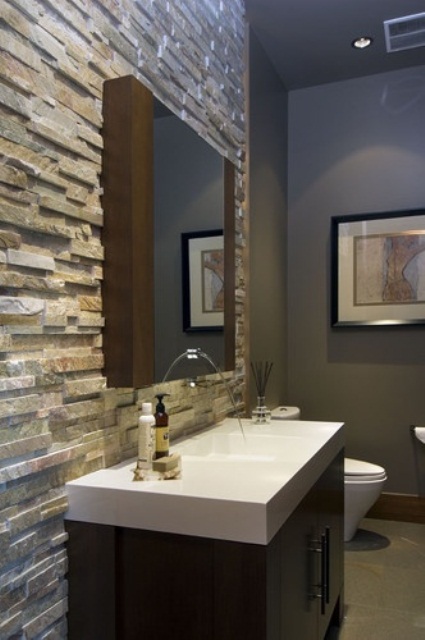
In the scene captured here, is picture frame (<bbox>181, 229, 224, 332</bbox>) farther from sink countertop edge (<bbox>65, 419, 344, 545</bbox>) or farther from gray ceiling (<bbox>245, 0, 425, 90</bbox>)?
gray ceiling (<bbox>245, 0, 425, 90</bbox>)

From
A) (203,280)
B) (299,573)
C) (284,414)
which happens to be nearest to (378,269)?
(284,414)

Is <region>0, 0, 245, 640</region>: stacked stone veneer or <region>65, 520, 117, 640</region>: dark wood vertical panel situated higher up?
<region>0, 0, 245, 640</region>: stacked stone veneer

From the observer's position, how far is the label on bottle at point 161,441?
1.51 m

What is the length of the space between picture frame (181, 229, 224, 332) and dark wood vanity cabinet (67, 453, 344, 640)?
889 mm

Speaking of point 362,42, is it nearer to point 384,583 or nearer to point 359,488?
point 359,488

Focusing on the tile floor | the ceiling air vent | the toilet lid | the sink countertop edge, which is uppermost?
the ceiling air vent

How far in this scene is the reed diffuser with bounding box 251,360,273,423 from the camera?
2393 mm

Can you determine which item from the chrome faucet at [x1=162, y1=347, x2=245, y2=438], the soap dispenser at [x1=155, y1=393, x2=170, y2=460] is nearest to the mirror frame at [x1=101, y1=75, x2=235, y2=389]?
the soap dispenser at [x1=155, y1=393, x2=170, y2=460]

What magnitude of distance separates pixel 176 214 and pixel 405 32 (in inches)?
81.0

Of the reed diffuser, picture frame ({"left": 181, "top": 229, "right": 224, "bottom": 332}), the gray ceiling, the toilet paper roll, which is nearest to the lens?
picture frame ({"left": 181, "top": 229, "right": 224, "bottom": 332})

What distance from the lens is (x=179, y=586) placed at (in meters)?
1.25

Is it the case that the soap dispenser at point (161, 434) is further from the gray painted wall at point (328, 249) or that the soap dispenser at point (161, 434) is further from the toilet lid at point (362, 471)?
the gray painted wall at point (328, 249)

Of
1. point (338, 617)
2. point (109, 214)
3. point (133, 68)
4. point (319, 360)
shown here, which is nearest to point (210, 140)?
point (133, 68)

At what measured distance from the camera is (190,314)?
6.74 ft
